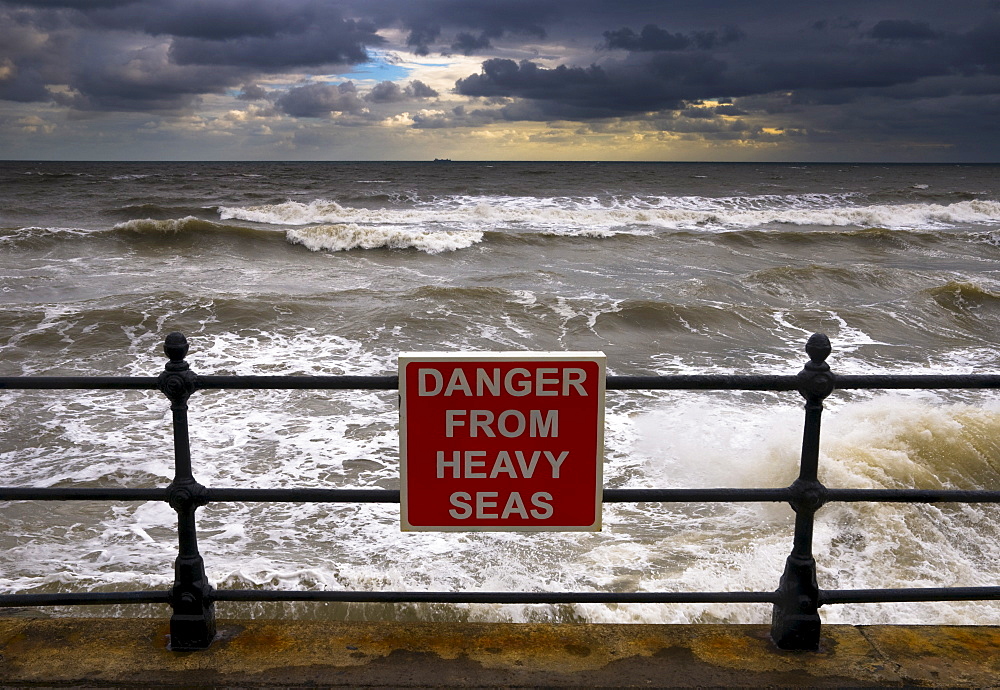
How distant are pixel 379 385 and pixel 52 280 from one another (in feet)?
53.9

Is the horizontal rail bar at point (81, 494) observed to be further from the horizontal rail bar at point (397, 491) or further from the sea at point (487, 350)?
the sea at point (487, 350)

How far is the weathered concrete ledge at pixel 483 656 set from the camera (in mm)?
2350

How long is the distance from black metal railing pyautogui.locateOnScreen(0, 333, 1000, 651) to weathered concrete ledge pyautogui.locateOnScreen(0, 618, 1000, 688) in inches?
4.4

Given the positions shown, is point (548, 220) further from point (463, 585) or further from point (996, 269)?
point (463, 585)

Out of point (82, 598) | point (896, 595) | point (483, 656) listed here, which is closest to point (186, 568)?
point (82, 598)

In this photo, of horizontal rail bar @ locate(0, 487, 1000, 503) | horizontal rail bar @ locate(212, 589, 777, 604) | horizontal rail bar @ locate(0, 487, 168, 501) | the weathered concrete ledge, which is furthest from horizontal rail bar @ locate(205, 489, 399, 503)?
the weathered concrete ledge

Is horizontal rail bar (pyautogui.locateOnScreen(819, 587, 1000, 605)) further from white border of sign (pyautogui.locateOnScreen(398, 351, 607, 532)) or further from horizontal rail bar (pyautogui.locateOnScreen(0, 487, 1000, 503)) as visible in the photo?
white border of sign (pyautogui.locateOnScreen(398, 351, 607, 532))

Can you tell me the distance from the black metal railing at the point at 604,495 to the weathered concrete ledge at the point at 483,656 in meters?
0.11

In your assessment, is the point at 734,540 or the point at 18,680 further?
the point at 734,540

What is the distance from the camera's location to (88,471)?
6250 mm

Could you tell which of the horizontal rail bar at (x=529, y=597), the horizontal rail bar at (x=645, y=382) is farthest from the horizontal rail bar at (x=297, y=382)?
the horizontal rail bar at (x=529, y=597)

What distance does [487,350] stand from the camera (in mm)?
9922

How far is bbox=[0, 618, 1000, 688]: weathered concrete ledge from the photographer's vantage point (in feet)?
7.71

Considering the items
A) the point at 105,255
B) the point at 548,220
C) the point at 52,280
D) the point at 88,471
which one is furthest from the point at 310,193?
the point at 88,471
